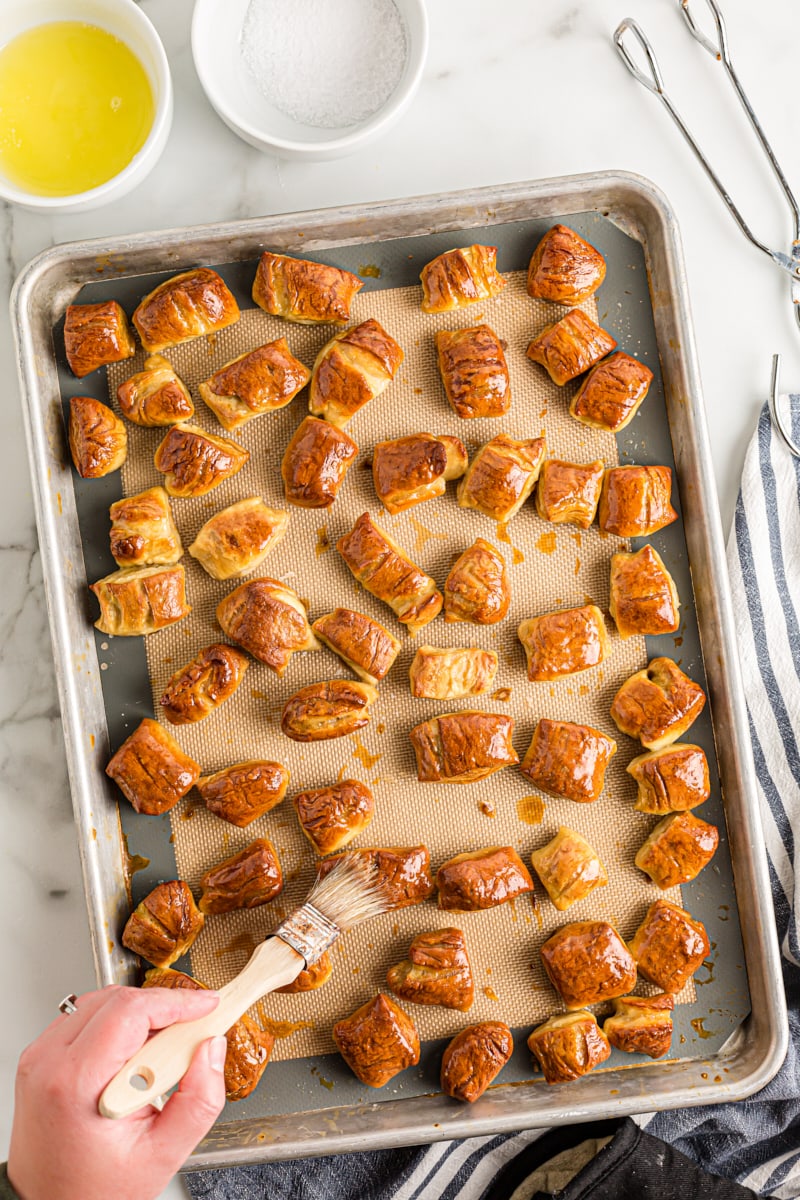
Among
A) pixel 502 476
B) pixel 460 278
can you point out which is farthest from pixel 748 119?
pixel 502 476

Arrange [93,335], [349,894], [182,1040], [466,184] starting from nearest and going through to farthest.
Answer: [182,1040] < [349,894] < [93,335] < [466,184]

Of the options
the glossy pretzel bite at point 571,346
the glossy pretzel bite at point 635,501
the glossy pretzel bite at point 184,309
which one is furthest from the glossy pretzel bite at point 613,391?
the glossy pretzel bite at point 184,309

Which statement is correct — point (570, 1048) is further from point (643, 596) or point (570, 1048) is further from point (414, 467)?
point (414, 467)

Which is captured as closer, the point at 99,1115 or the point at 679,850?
the point at 99,1115

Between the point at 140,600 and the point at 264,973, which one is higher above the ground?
the point at 140,600

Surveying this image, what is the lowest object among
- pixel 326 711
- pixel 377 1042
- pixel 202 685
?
pixel 377 1042

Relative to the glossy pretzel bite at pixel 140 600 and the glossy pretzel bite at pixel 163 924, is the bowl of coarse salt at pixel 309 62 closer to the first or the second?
the glossy pretzel bite at pixel 140 600

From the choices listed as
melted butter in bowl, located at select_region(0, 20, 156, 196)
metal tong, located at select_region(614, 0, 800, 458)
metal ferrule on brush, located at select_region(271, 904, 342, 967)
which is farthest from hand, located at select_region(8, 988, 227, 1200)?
metal tong, located at select_region(614, 0, 800, 458)
